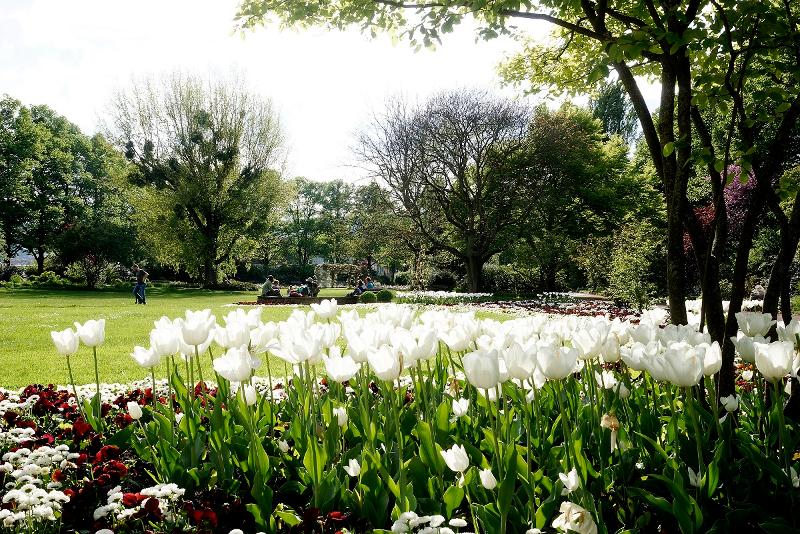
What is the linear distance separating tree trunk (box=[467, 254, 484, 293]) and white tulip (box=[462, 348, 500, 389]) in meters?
25.7

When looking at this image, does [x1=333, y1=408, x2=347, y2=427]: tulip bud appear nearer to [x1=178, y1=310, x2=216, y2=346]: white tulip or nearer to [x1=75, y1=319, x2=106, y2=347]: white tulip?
[x1=178, y1=310, x2=216, y2=346]: white tulip

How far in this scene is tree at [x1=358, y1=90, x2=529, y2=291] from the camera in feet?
87.5

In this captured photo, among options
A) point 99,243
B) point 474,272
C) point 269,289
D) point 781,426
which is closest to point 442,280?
point 474,272

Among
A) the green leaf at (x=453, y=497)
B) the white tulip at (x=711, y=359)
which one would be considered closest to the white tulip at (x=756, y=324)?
the white tulip at (x=711, y=359)

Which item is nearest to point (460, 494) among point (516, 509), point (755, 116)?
point (516, 509)

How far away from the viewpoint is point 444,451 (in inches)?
90.0

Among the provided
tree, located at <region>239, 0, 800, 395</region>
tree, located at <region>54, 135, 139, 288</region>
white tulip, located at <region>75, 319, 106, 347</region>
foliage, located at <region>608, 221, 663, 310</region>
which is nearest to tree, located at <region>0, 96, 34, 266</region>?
tree, located at <region>54, 135, 139, 288</region>

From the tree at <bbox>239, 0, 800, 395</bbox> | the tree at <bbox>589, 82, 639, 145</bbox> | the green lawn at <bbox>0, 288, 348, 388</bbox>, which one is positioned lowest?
the green lawn at <bbox>0, 288, 348, 388</bbox>

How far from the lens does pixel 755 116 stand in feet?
13.9

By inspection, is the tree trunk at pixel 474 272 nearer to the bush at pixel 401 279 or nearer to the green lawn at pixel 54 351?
the green lawn at pixel 54 351

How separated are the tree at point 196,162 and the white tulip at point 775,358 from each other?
3558 centimetres

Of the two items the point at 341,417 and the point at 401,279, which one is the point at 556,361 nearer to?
the point at 341,417

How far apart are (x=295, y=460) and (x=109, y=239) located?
36909 mm

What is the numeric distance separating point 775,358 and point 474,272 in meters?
25.7
